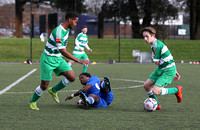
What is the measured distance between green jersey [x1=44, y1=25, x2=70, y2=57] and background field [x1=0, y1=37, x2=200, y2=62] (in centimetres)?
1775

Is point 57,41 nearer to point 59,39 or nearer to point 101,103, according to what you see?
point 59,39

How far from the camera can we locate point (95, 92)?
776 centimetres

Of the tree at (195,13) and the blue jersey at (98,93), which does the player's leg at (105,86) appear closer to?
the blue jersey at (98,93)

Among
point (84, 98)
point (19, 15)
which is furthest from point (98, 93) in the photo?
point (19, 15)

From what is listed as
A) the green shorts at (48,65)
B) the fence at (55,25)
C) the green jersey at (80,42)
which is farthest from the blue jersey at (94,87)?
the fence at (55,25)

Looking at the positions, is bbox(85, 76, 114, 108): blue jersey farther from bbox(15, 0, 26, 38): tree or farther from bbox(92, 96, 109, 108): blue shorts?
bbox(15, 0, 26, 38): tree

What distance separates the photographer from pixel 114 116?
269 inches

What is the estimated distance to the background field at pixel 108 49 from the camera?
26438 millimetres

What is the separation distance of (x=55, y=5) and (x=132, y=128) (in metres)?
33.1

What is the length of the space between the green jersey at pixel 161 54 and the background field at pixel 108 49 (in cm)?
1827

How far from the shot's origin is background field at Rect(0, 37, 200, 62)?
26438 millimetres

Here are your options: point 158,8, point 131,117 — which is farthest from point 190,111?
point 158,8

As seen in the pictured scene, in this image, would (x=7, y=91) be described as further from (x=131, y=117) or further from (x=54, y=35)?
(x=131, y=117)

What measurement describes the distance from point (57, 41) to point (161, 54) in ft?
6.54
